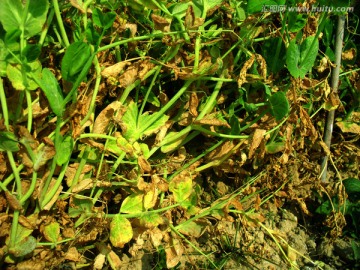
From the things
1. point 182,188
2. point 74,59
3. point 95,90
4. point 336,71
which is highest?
point 74,59

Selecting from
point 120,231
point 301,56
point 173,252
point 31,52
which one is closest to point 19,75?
point 31,52

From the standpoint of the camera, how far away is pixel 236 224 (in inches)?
61.0

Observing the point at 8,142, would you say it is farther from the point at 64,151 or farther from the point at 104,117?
the point at 104,117

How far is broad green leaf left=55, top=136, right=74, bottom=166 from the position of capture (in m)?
1.17

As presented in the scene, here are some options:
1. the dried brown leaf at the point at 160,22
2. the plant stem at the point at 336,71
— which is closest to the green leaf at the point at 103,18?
the dried brown leaf at the point at 160,22

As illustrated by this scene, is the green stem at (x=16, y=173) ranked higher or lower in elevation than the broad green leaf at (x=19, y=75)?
lower

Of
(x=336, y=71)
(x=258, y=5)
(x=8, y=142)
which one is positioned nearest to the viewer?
(x=8, y=142)

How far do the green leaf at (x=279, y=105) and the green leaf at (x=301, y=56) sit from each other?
71 millimetres

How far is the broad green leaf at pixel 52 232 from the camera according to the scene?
1184 millimetres

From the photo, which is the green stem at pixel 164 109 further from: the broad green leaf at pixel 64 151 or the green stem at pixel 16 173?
the green stem at pixel 16 173

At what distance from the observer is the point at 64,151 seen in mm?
1181

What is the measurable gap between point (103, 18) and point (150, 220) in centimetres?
53

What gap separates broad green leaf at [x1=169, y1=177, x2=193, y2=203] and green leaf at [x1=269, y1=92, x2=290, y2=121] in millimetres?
319

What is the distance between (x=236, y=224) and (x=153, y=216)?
391mm
